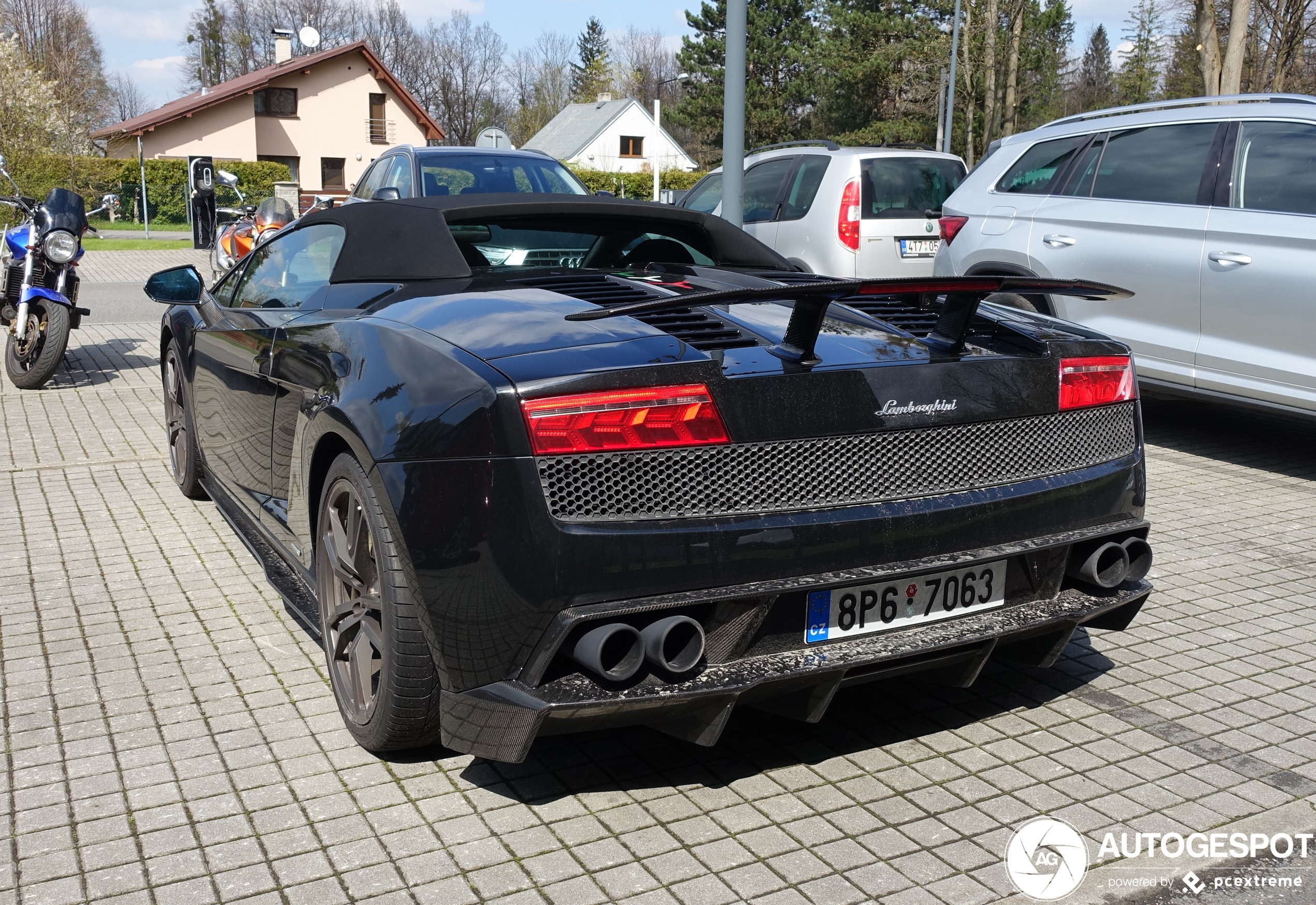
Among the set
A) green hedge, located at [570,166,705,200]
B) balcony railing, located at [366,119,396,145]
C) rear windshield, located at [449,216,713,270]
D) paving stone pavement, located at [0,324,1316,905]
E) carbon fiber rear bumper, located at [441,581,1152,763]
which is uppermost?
balcony railing, located at [366,119,396,145]

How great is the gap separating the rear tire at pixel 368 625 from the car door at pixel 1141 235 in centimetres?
532

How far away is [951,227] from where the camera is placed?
8.45 m

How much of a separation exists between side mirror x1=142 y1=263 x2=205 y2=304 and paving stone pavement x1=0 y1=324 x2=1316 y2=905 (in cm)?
123

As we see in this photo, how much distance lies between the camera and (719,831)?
115 inches

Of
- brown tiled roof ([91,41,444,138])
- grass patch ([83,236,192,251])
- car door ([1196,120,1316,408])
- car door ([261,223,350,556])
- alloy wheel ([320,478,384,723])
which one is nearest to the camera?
alloy wheel ([320,478,384,723])

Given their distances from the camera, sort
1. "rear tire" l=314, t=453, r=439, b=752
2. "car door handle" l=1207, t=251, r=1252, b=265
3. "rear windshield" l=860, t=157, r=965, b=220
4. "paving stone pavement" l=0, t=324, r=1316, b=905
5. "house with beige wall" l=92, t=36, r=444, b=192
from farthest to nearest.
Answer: "house with beige wall" l=92, t=36, r=444, b=192 → "rear windshield" l=860, t=157, r=965, b=220 → "car door handle" l=1207, t=251, r=1252, b=265 → "rear tire" l=314, t=453, r=439, b=752 → "paving stone pavement" l=0, t=324, r=1316, b=905

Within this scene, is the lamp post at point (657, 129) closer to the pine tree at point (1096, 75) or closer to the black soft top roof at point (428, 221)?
the pine tree at point (1096, 75)

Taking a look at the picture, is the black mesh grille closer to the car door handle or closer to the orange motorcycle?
the car door handle

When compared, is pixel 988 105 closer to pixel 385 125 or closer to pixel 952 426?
pixel 385 125

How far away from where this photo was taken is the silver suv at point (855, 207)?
34.7 ft

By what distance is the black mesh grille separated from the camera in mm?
2689

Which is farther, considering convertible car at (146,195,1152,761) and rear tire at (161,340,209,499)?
rear tire at (161,340,209,499)

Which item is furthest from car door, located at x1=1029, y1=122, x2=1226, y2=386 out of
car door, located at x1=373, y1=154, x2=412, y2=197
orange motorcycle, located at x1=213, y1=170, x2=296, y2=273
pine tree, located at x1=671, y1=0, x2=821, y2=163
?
pine tree, located at x1=671, y1=0, x2=821, y2=163

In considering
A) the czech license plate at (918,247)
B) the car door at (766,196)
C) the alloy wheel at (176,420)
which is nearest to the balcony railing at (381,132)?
the car door at (766,196)
